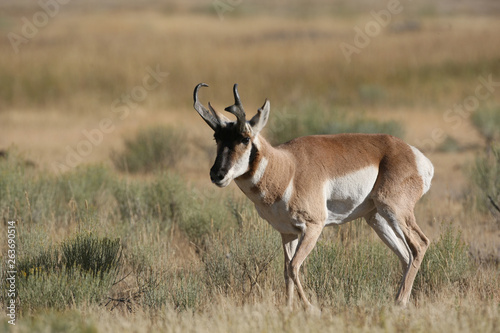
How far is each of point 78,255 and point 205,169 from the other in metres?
7.59

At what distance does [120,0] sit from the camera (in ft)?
289

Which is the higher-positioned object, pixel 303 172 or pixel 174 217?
pixel 303 172

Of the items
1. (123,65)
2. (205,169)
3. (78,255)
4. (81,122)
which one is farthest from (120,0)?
(78,255)

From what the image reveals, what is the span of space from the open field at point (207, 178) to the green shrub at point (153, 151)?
46 mm

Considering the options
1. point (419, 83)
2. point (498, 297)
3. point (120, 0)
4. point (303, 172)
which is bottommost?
point (498, 297)

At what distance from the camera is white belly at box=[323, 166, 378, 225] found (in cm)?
578

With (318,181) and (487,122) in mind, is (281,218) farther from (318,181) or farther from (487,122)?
(487,122)

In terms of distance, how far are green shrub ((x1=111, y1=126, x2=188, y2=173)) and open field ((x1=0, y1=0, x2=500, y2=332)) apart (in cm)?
5

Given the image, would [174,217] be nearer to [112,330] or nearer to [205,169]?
[112,330]

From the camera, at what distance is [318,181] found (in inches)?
224

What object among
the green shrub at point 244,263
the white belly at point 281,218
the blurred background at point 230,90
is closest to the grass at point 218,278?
the green shrub at point 244,263

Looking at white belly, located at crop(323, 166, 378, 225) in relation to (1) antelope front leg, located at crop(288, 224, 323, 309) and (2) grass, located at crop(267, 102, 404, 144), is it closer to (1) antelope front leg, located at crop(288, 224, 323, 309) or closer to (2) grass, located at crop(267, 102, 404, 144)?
(1) antelope front leg, located at crop(288, 224, 323, 309)

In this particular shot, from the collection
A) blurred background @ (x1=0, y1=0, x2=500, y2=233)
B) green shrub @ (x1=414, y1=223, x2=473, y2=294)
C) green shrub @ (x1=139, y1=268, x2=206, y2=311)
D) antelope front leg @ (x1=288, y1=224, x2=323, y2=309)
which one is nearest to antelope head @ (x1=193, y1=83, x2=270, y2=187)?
antelope front leg @ (x1=288, y1=224, x2=323, y2=309)

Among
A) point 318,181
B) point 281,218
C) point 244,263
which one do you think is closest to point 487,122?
point 244,263
